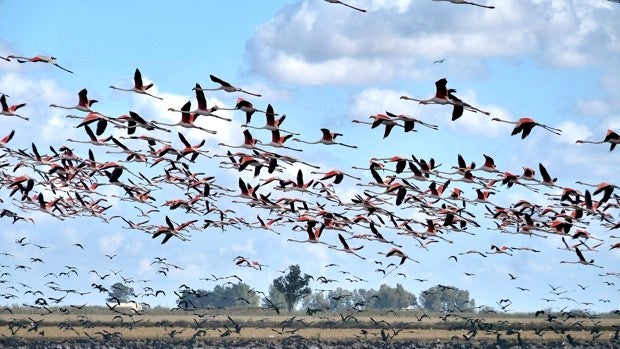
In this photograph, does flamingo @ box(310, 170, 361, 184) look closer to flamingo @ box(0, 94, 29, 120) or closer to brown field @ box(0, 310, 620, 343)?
flamingo @ box(0, 94, 29, 120)

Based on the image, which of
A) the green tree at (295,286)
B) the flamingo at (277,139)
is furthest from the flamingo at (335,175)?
the green tree at (295,286)

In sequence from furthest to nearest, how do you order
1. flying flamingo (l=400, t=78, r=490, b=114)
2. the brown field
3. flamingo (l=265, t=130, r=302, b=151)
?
the brown field → flamingo (l=265, t=130, r=302, b=151) → flying flamingo (l=400, t=78, r=490, b=114)

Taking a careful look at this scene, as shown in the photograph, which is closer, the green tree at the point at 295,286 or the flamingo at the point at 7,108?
the flamingo at the point at 7,108

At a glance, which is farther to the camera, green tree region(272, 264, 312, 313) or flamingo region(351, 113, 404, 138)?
green tree region(272, 264, 312, 313)

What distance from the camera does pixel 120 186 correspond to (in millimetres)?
54906

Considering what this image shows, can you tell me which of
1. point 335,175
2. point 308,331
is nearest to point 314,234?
point 335,175

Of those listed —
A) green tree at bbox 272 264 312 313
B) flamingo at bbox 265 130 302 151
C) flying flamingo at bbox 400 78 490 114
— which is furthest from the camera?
green tree at bbox 272 264 312 313

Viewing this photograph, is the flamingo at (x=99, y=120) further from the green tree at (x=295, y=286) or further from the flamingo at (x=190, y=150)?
the green tree at (x=295, y=286)

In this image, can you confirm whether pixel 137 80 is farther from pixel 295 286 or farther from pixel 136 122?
pixel 295 286

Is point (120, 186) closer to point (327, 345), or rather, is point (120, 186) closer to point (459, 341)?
point (327, 345)

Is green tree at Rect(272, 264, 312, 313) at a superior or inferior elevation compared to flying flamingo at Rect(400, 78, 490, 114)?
superior

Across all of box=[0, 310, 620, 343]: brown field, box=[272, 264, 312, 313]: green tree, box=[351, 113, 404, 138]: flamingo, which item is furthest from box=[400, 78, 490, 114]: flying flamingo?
box=[272, 264, 312, 313]: green tree

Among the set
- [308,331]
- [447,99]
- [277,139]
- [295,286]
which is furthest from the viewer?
[295,286]

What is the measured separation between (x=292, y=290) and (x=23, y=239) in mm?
95987
